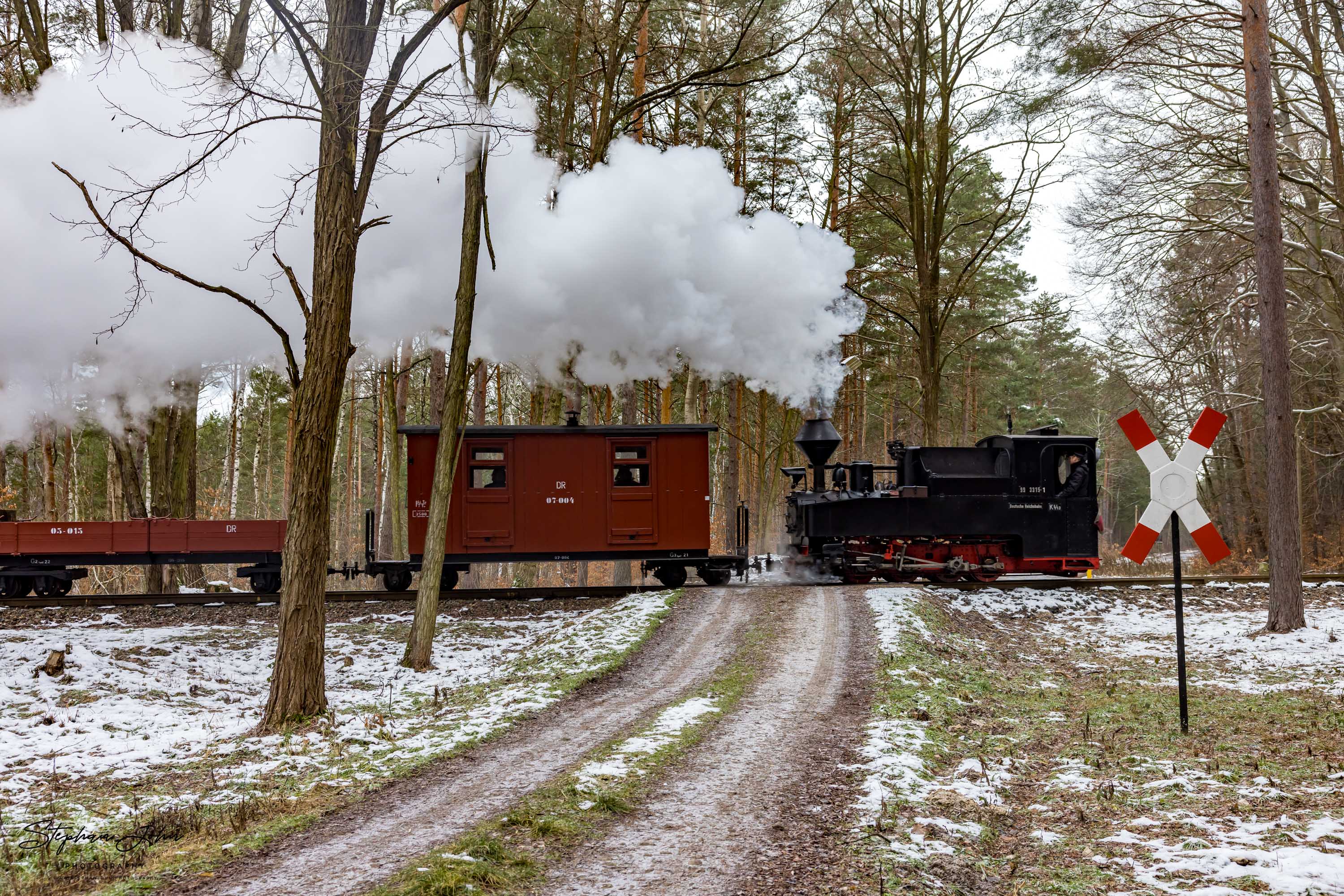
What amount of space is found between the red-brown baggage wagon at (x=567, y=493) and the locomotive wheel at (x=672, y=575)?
1.68 ft

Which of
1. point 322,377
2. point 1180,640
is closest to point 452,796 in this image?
point 322,377

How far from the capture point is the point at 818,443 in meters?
15.1

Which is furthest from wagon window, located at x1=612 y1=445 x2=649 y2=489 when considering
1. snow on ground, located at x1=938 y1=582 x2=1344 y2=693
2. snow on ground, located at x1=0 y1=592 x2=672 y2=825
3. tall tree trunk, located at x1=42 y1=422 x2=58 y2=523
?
tall tree trunk, located at x1=42 y1=422 x2=58 y2=523

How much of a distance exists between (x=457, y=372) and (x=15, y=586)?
9.50 metres

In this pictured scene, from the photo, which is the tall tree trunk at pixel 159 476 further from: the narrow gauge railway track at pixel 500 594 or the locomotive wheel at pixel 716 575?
the locomotive wheel at pixel 716 575

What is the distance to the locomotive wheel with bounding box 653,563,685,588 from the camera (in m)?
15.2

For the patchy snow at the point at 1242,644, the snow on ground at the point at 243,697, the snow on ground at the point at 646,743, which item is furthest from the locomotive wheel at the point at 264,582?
the patchy snow at the point at 1242,644

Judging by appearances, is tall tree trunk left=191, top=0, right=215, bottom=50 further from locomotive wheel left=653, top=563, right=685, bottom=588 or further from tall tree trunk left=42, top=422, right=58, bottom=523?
locomotive wheel left=653, top=563, right=685, bottom=588

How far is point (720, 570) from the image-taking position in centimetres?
1538

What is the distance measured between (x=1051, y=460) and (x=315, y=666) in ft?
39.9

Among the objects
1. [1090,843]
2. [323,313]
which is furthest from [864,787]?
[323,313]

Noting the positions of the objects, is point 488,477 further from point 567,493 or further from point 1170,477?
point 1170,477

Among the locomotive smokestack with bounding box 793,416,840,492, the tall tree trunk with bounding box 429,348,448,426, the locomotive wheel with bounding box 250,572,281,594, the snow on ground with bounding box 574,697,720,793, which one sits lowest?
the snow on ground with bounding box 574,697,720,793

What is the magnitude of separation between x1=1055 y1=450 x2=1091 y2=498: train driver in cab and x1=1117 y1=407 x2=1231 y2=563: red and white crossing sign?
8655 millimetres
